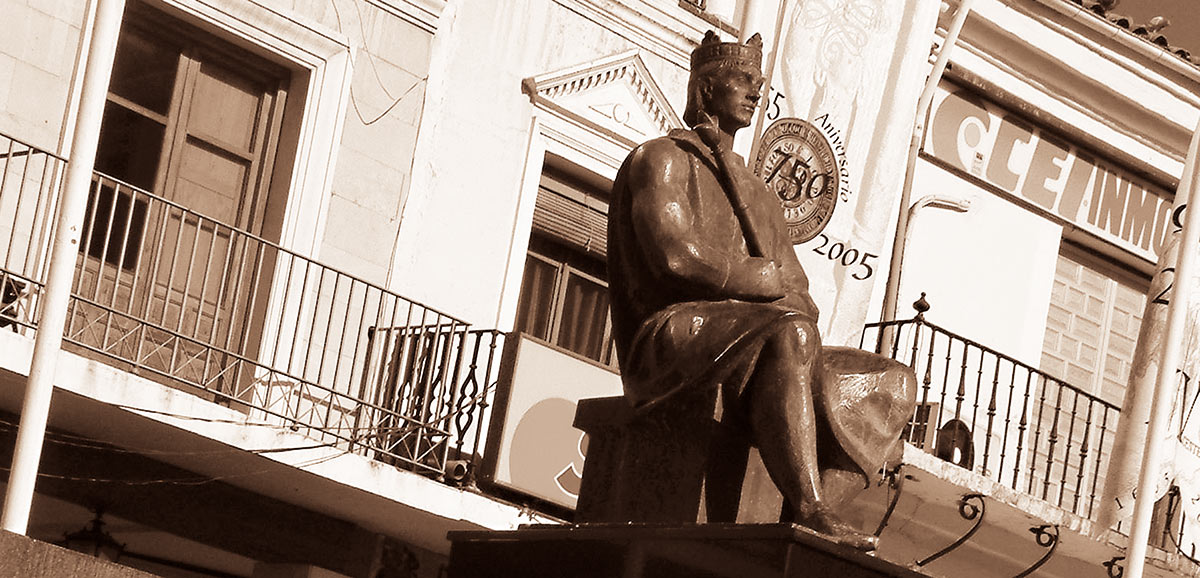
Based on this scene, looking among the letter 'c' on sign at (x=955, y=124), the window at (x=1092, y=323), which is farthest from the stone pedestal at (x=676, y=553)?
the window at (x=1092, y=323)

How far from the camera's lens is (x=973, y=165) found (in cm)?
1777

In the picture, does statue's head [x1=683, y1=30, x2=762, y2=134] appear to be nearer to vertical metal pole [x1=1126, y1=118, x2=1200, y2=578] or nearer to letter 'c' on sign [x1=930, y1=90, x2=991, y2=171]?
vertical metal pole [x1=1126, y1=118, x2=1200, y2=578]

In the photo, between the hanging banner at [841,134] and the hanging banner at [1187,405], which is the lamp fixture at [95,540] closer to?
the hanging banner at [841,134]

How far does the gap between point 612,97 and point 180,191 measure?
3.08 metres

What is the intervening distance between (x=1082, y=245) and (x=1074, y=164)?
0.62 meters

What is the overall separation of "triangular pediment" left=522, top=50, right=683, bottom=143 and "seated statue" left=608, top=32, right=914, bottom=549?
7.77 meters

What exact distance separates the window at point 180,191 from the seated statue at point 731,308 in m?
5.78

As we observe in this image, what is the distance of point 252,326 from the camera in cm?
1424

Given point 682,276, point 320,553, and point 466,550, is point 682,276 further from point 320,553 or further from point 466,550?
point 320,553

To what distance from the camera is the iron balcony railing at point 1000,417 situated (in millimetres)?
16000

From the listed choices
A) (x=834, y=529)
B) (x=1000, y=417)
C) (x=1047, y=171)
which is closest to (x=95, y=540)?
(x=1000, y=417)

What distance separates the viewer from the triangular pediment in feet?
51.6

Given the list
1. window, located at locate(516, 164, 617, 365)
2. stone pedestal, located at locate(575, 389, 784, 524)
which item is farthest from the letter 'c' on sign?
stone pedestal, located at locate(575, 389, 784, 524)

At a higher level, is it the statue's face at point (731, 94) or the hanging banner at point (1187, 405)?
the hanging banner at point (1187, 405)
